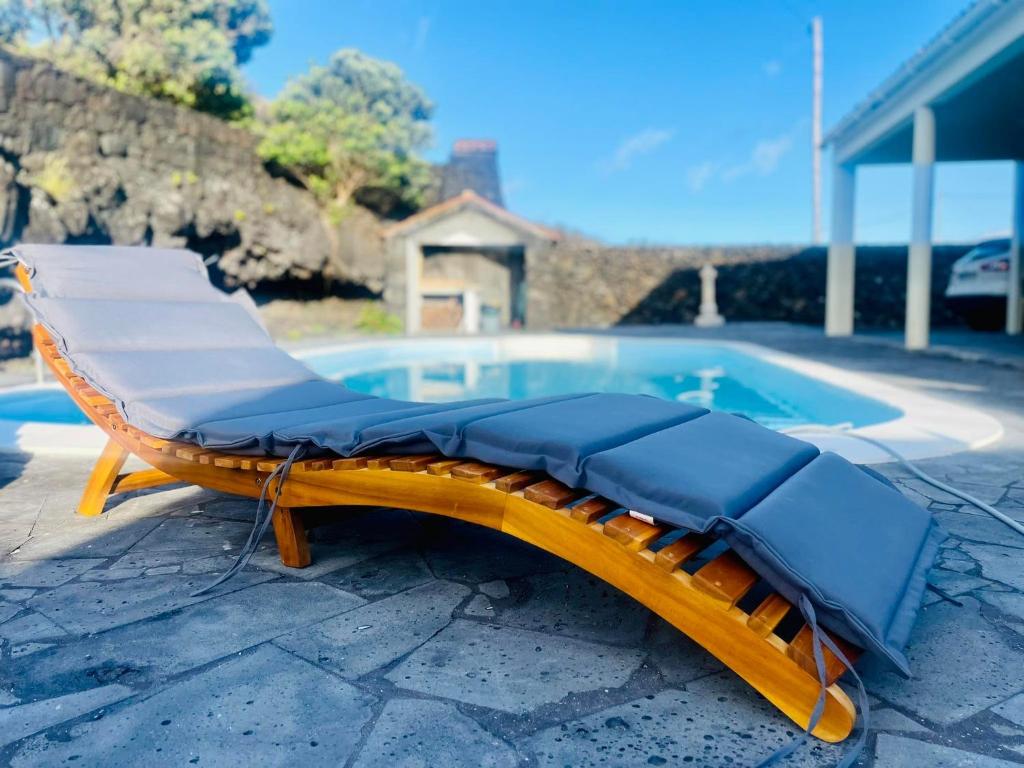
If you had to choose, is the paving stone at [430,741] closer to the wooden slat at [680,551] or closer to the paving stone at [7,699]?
the wooden slat at [680,551]

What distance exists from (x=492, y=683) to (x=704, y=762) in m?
0.47

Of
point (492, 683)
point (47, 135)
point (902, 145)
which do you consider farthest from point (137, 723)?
point (902, 145)

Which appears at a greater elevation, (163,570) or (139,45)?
(139,45)

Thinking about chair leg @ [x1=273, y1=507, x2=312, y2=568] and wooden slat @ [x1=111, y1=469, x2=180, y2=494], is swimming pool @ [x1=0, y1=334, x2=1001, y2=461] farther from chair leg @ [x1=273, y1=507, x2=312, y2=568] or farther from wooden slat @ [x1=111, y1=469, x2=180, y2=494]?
chair leg @ [x1=273, y1=507, x2=312, y2=568]

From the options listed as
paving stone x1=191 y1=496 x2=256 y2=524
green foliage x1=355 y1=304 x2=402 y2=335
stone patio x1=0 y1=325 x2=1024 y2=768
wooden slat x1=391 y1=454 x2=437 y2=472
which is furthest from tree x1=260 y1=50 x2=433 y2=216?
wooden slat x1=391 y1=454 x2=437 y2=472

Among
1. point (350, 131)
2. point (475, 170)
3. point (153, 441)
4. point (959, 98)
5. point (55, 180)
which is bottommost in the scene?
point (153, 441)

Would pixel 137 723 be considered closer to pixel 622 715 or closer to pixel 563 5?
pixel 622 715

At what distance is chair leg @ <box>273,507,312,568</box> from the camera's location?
226 centimetres

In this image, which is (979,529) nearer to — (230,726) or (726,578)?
(726,578)

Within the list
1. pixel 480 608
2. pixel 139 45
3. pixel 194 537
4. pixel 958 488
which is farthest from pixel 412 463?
pixel 139 45

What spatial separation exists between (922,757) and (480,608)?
3.42 feet

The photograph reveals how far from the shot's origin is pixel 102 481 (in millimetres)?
2787

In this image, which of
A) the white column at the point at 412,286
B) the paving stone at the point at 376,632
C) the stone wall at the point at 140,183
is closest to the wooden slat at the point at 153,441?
the paving stone at the point at 376,632

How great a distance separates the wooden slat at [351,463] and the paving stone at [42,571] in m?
0.83
